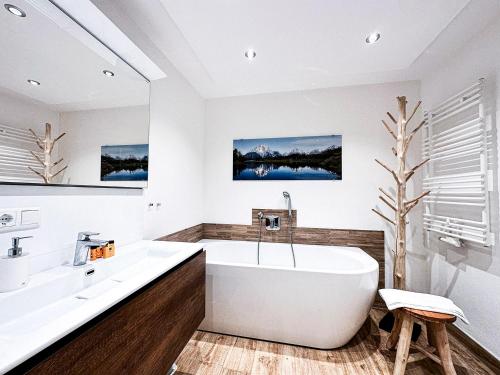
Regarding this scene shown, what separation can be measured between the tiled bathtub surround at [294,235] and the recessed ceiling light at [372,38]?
175cm

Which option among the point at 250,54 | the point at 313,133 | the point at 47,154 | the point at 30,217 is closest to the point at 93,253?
the point at 30,217

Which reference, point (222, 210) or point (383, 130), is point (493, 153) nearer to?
point (383, 130)

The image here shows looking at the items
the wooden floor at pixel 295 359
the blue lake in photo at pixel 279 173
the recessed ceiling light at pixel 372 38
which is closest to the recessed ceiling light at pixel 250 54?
the recessed ceiling light at pixel 372 38

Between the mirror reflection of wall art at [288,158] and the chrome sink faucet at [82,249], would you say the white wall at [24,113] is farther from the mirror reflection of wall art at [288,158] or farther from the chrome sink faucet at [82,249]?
the mirror reflection of wall art at [288,158]

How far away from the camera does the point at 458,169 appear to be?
6.21 feet

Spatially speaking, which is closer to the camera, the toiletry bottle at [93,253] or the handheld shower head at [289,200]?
the toiletry bottle at [93,253]

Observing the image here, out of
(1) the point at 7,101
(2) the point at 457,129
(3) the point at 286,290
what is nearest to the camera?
(1) the point at 7,101

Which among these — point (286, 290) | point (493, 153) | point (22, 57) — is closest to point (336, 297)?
point (286, 290)

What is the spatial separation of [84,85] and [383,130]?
2704mm

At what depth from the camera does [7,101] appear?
3.04 ft

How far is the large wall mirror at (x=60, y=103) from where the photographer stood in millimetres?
934

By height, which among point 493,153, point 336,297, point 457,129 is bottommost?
point 336,297

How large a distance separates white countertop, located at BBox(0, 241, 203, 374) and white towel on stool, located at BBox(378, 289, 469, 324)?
4.47ft

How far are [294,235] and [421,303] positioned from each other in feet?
4.38
